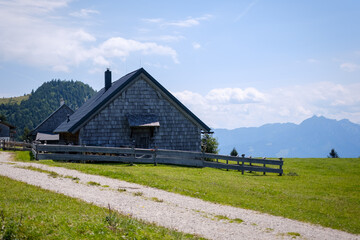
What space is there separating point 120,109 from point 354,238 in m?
22.4

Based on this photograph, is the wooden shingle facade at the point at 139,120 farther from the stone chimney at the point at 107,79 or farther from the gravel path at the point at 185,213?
the gravel path at the point at 185,213

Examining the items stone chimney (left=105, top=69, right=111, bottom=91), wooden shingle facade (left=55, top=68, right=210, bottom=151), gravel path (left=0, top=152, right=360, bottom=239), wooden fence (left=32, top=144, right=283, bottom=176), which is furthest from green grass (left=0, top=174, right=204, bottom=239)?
stone chimney (left=105, top=69, right=111, bottom=91)

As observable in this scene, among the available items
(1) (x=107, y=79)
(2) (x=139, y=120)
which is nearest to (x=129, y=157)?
(2) (x=139, y=120)

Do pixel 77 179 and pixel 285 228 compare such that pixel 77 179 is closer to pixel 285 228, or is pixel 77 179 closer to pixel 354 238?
pixel 285 228

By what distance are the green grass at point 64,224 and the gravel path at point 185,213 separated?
1.16 m

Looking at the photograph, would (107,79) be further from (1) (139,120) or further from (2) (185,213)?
(2) (185,213)

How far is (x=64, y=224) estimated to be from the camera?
7.85 m

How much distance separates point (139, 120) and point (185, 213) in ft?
62.7

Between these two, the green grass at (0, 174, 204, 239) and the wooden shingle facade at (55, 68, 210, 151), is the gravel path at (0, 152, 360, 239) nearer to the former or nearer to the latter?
the green grass at (0, 174, 204, 239)

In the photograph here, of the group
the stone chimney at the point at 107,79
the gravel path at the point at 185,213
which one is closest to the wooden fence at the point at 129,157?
the gravel path at the point at 185,213

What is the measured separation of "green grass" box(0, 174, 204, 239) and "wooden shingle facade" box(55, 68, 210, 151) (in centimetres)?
1844

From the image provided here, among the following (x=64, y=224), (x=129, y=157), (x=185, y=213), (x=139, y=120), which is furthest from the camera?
(x=139, y=120)

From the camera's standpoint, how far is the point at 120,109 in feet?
97.4

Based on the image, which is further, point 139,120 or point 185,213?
point 139,120
